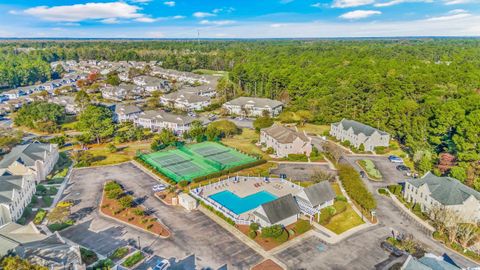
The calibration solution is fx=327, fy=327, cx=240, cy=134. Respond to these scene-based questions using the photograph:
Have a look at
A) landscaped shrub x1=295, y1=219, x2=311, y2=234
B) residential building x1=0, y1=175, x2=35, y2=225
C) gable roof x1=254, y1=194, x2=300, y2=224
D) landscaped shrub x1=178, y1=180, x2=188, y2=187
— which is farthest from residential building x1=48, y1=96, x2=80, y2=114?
landscaped shrub x1=295, y1=219, x2=311, y2=234

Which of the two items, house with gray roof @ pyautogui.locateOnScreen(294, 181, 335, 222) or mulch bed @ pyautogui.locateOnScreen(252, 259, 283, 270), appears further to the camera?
house with gray roof @ pyautogui.locateOnScreen(294, 181, 335, 222)

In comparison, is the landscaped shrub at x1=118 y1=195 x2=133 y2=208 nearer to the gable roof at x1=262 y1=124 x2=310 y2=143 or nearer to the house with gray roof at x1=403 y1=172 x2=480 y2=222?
the gable roof at x1=262 y1=124 x2=310 y2=143

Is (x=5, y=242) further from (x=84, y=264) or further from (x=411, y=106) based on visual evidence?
(x=411, y=106)

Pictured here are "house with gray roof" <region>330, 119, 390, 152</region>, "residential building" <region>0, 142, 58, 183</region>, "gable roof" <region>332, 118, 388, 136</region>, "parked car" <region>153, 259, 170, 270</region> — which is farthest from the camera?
"gable roof" <region>332, 118, 388, 136</region>

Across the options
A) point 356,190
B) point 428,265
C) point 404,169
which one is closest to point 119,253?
point 428,265

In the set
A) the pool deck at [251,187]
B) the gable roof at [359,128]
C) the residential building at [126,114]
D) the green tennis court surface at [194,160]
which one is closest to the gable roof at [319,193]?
the pool deck at [251,187]

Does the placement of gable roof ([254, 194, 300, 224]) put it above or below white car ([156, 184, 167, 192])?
above

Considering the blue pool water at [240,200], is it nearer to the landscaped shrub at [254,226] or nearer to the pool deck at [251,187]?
the pool deck at [251,187]
